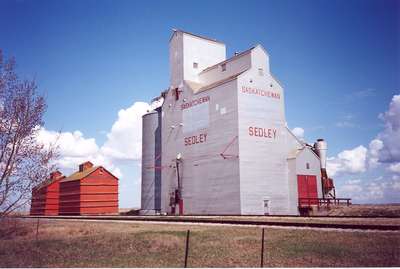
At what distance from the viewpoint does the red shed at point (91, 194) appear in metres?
43.9

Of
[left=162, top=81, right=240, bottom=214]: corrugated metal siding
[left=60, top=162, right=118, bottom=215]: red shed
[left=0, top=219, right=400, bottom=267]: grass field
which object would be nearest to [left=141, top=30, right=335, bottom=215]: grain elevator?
[left=162, top=81, right=240, bottom=214]: corrugated metal siding

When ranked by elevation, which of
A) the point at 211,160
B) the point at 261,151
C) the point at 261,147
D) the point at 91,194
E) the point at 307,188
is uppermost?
the point at 261,147

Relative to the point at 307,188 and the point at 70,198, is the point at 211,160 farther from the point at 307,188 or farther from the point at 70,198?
the point at 70,198

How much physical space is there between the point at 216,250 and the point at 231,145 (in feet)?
67.3

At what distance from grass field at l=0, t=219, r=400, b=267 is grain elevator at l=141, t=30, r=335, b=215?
1608 cm

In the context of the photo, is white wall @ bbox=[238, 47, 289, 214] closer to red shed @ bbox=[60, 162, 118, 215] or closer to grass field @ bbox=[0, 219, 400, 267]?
grass field @ bbox=[0, 219, 400, 267]

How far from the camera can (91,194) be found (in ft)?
146

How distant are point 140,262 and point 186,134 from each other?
2747 cm

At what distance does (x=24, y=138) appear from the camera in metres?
11.6

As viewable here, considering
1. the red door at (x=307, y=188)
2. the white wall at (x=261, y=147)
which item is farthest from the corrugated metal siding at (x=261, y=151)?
the red door at (x=307, y=188)

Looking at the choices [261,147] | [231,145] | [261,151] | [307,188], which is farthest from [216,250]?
[307,188]

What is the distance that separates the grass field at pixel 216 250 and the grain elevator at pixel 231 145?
16.1 m

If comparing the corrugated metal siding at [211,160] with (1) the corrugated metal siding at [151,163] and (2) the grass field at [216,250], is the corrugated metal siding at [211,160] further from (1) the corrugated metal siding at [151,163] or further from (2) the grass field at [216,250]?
(2) the grass field at [216,250]

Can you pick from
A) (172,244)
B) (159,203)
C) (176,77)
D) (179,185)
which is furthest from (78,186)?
(172,244)
